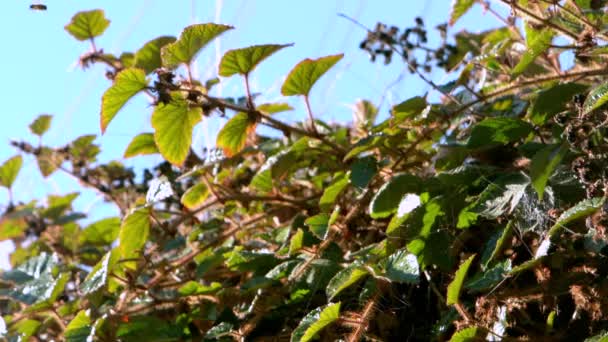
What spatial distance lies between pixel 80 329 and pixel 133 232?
17 centimetres

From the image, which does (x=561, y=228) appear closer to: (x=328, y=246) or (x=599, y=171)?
(x=599, y=171)

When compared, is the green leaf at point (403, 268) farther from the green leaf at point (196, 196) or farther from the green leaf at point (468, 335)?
the green leaf at point (196, 196)

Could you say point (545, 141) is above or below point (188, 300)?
above

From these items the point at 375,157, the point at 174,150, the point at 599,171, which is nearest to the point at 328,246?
the point at 375,157

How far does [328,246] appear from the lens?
1.17m

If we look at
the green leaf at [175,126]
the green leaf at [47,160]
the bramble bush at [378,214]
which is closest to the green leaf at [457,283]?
the bramble bush at [378,214]

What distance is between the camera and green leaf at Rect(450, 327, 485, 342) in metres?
0.87

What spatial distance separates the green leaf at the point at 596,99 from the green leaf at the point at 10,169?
1303 millimetres

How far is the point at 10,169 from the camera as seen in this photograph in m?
1.86

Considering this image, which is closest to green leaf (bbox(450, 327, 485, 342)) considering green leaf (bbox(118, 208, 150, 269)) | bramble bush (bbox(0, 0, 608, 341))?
bramble bush (bbox(0, 0, 608, 341))

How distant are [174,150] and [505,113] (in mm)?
474

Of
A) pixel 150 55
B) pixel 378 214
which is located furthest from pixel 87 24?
pixel 378 214

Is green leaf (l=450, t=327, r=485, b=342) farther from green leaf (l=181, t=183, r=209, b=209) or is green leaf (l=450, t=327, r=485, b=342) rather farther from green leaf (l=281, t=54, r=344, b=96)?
green leaf (l=181, t=183, r=209, b=209)

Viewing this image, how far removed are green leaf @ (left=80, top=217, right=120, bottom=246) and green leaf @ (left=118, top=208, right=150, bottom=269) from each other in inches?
12.9
